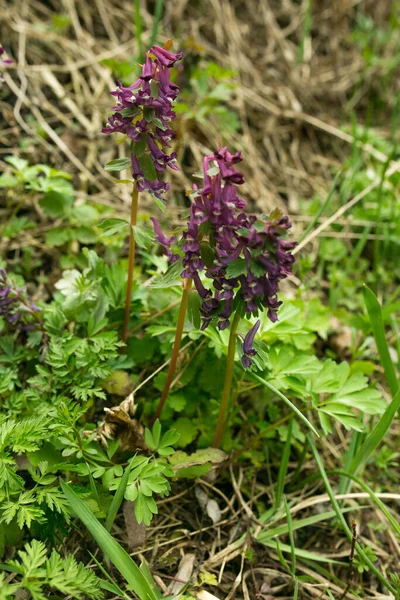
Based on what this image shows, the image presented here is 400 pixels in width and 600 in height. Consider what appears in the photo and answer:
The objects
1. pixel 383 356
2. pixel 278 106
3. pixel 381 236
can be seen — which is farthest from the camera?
pixel 278 106

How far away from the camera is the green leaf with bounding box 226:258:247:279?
197 centimetres

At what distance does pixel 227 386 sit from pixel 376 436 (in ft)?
2.48

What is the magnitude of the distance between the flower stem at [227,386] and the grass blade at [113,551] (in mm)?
741

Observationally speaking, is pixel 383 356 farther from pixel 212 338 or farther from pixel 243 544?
pixel 243 544

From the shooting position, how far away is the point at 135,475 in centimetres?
220

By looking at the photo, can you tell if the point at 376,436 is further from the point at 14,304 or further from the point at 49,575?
the point at 14,304

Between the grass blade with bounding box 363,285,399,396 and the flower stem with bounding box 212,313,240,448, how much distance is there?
0.80 meters

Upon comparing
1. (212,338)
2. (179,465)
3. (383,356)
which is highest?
(212,338)

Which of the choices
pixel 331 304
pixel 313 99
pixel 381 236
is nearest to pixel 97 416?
pixel 331 304

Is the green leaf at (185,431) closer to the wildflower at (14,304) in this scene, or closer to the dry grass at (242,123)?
the dry grass at (242,123)

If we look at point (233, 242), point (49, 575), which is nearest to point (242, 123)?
point (233, 242)

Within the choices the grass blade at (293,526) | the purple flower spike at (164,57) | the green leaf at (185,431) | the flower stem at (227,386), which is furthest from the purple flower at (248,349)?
the purple flower spike at (164,57)

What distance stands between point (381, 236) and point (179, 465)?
9.11ft

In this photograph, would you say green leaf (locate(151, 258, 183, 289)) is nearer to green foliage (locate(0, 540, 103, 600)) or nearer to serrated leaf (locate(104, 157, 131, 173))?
serrated leaf (locate(104, 157, 131, 173))
